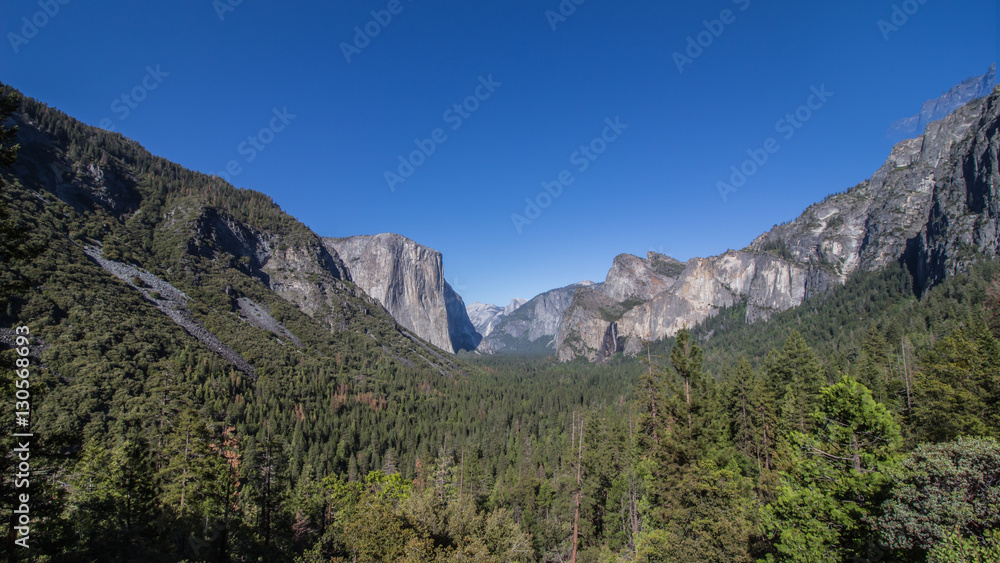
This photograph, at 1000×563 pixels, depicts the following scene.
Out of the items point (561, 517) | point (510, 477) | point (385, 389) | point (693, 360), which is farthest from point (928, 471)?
point (385, 389)

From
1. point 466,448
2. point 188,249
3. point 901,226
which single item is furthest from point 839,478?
point 901,226

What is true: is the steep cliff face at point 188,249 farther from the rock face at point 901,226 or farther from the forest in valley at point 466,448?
the rock face at point 901,226

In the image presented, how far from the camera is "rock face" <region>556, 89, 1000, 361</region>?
319 feet

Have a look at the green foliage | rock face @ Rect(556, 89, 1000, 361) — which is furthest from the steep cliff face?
rock face @ Rect(556, 89, 1000, 361)

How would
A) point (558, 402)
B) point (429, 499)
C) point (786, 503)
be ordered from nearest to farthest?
point (786, 503)
point (429, 499)
point (558, 402)

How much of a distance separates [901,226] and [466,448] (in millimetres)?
175749

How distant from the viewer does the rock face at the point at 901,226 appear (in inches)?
3829

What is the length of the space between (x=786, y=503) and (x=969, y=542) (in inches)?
241

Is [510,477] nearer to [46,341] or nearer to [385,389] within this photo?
[385,389]

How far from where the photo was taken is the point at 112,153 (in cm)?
13025

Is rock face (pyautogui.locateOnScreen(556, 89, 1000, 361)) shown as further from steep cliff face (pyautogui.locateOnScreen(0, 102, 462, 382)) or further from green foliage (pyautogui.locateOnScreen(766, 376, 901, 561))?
steep cliff face (pyautogui.locateOnScreen(0, 102, 462, 382))

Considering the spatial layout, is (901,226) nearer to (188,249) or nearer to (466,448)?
(466,448)

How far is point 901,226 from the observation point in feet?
452

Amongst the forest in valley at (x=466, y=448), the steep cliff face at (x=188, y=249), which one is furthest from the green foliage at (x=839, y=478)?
the steep cliff face at (x=188, y=249)
